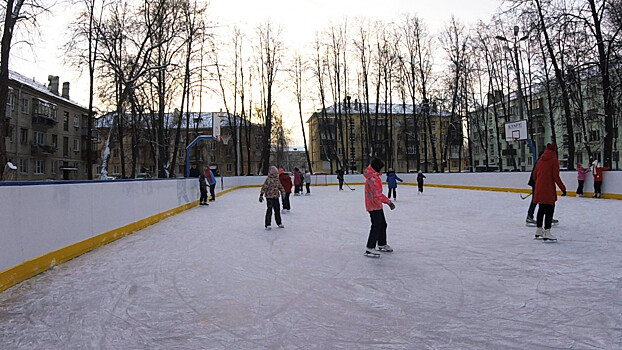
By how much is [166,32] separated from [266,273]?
20.2m

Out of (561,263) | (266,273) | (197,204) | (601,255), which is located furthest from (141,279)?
(197,204)

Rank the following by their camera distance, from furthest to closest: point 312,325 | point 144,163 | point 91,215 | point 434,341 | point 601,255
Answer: point 144,163 → point 91,215 → point 601,255 → point 312,325 → point 434,341

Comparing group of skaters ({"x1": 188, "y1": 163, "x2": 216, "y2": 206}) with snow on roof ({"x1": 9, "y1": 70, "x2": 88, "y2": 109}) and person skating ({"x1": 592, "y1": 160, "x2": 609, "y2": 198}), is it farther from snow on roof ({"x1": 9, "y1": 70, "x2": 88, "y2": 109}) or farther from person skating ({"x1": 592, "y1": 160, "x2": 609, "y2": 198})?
snow on roof ({"x1": 9, "y1": 70, "x2": 88, "y2": 109})

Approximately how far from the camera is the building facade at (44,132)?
31367 mm

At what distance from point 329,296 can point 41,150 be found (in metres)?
37.1

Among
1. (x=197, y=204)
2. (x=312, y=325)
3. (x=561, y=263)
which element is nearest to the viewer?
(x=312, y=325)

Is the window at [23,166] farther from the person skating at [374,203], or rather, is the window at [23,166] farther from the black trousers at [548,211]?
the black trousers at [548,211]

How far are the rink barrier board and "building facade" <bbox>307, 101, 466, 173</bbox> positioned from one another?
88.9 feet

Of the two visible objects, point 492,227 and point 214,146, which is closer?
point 492,227

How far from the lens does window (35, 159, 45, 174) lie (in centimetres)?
3424

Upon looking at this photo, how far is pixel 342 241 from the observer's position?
741 centimetres

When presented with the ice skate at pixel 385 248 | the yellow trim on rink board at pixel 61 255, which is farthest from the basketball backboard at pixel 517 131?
the yellow trim on rink board at pixel 61 255

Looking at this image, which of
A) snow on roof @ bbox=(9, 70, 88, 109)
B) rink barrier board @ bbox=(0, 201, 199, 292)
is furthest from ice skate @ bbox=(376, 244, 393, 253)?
snow on roof @ bbox=(9, 70, 88, 109)

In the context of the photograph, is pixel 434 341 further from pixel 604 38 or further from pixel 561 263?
pixel 604 38
